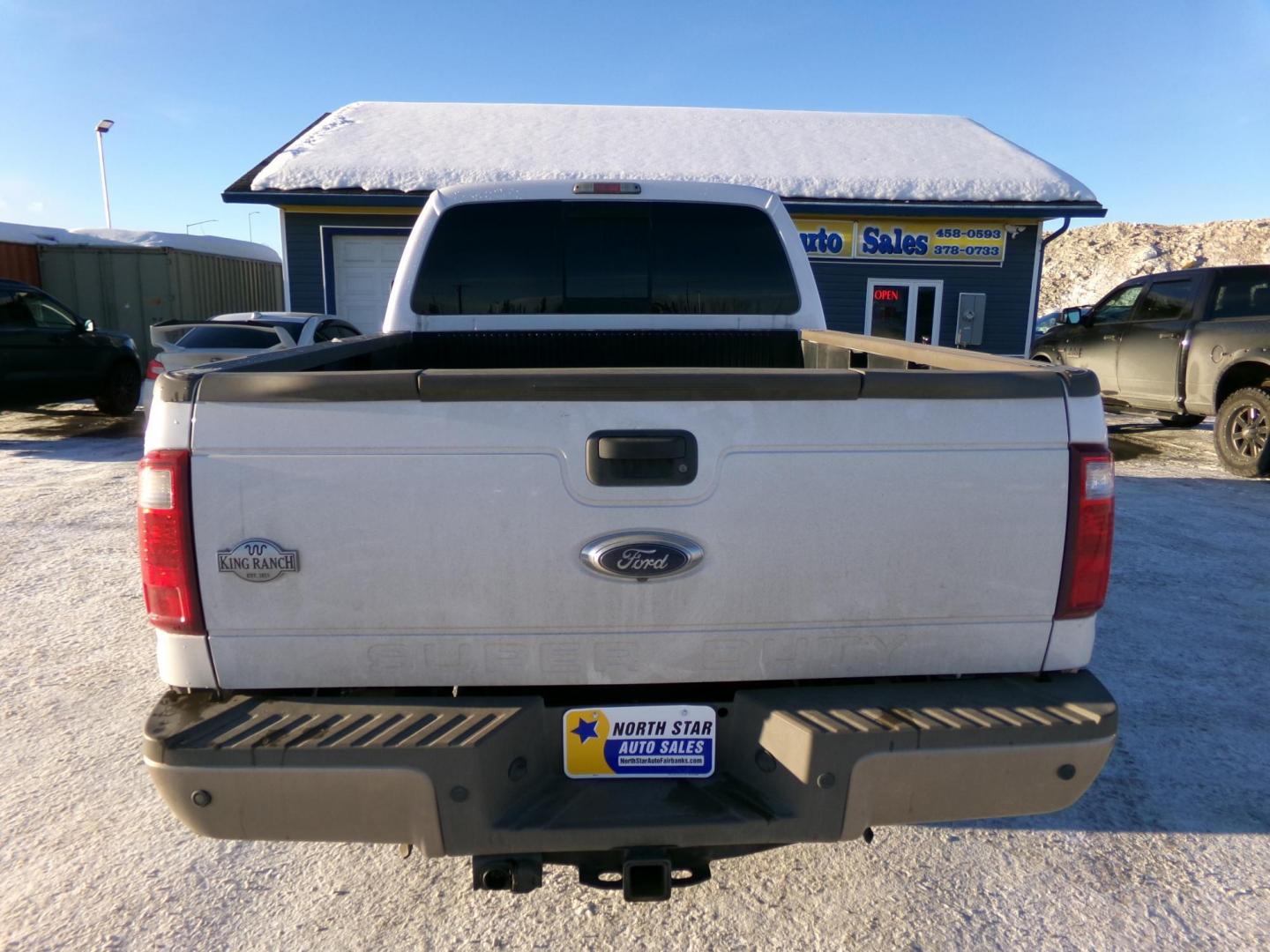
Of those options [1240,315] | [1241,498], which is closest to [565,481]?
[1241,498]

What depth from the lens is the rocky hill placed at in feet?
188

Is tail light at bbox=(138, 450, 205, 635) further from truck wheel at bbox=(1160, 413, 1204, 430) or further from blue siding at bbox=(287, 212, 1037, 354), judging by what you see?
blue siding at bbox=(287, 212, 1037, 354)

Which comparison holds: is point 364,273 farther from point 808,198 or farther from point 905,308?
point 905,308

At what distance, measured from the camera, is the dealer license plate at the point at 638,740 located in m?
2.00

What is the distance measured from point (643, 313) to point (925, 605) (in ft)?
7.31

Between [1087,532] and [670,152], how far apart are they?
14.6 m

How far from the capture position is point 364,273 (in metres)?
14.2

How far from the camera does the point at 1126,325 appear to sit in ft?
34.1

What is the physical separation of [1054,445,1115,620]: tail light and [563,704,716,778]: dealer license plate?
92 cm

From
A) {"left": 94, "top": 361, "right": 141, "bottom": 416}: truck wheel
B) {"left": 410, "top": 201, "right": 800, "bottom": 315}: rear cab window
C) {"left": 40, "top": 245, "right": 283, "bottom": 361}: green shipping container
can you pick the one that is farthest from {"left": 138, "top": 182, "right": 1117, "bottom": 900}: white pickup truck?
{"left": 40, "top": 245, "right": 283, "bottom": 361}: green shipping container

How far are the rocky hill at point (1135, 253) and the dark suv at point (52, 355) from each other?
5553 centimetres

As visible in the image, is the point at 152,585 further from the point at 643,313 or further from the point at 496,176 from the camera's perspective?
the point at 496,176

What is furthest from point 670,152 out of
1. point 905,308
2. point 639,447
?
point 639,447

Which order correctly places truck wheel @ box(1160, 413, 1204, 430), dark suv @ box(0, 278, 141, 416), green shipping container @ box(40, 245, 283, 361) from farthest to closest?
green shipping container @ box(40, 245, 283, 361) < truck wheel @ box(1160, 413, 1204, 430) < dark suv @ box(0, 278, 141, 416)
